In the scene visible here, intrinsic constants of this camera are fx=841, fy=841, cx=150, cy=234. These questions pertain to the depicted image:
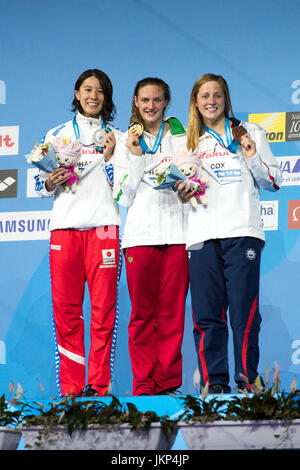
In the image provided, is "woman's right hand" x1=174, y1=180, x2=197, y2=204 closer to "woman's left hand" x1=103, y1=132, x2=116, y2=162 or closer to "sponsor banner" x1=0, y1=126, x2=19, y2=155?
"woman's left hand" x1=103, y1=132, x2=116, y2=162

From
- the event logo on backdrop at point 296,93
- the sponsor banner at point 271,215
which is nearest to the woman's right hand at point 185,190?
the sponsor banner at point 271,215

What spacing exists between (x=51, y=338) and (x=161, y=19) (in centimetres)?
225

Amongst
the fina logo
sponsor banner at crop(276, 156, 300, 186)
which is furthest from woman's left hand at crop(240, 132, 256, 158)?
the fina logo

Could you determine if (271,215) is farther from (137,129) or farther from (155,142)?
(137,129)

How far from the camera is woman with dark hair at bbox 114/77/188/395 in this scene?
4223 mm

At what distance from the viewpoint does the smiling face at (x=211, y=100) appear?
4.28 m

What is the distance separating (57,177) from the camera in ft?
14.6

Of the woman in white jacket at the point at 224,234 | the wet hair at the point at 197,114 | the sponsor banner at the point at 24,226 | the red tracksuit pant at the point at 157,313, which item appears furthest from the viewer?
the sponsor banner at the point at 24,226

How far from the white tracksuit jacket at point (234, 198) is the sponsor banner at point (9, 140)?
1.92 metres

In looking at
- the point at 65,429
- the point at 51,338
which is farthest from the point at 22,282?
the point at 65,429

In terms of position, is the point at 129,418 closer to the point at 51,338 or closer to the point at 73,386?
the point at 73,386

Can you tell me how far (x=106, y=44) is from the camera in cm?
572

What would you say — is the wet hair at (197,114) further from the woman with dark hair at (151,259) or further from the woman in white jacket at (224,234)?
the woman with dark hair at (151,259)
